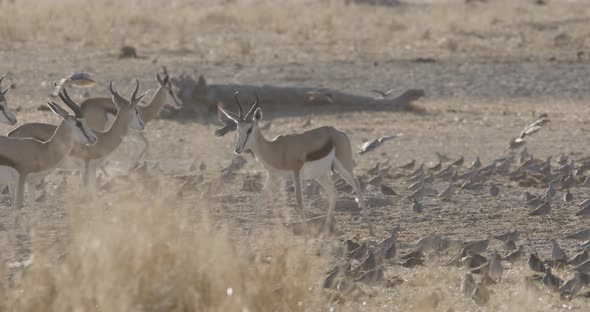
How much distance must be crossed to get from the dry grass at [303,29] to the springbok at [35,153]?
10.9m

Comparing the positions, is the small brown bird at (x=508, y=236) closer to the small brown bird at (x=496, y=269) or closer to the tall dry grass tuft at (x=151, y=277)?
the small brown bird at (x=496, y=269)

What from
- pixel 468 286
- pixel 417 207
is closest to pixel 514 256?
pixel 468 286

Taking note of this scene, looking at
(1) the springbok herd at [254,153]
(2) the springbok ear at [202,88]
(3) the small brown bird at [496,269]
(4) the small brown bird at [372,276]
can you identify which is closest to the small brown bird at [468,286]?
(3) the small brown bird at [496,269]

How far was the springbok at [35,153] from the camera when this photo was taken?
888cm

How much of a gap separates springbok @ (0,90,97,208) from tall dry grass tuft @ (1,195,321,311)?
10.4ft

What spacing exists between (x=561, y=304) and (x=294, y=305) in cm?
170

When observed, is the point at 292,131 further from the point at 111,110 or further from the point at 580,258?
the point at 580,258

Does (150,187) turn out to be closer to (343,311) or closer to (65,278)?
(343,311)

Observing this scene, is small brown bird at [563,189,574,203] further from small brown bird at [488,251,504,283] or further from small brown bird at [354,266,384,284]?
small brown bird at [354,266,384,284]

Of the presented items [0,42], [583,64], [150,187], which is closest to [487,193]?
[150,187]

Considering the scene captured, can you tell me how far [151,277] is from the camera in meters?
5.56

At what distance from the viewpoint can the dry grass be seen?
21.8m

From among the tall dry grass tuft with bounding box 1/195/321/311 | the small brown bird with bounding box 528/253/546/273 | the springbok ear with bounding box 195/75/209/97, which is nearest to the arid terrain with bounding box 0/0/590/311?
the tall dry grass tuft with bounding box 1/195/321/311

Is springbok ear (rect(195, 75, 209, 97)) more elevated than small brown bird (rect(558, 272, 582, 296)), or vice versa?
small brown bird (rect(558, 272, 582, 296))
